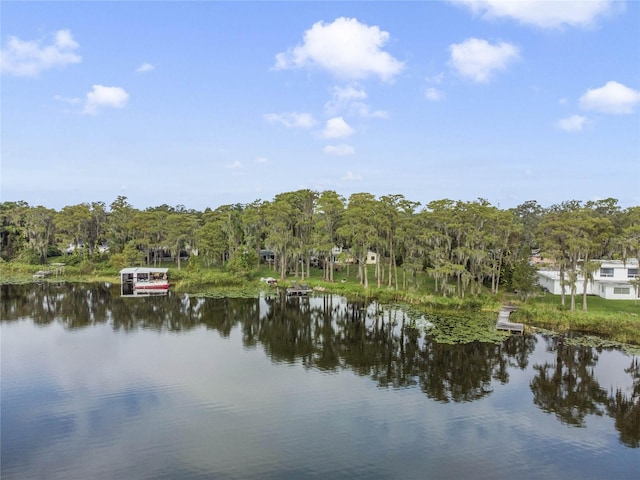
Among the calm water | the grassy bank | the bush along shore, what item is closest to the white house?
the bush along shore

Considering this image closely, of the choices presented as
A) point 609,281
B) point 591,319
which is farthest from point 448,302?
point 609,281

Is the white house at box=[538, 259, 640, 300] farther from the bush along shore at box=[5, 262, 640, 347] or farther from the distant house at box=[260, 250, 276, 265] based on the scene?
the distant house at box=[260, 250, 276, 265]

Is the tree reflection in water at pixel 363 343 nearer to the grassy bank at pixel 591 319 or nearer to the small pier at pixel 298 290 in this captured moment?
the small pier at pixel 298 290

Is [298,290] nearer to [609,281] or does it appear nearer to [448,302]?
[448,302]

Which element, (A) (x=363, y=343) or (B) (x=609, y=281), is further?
(B) (x=609, y=281)

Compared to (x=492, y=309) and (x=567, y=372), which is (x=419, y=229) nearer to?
(x=492, y=309)
